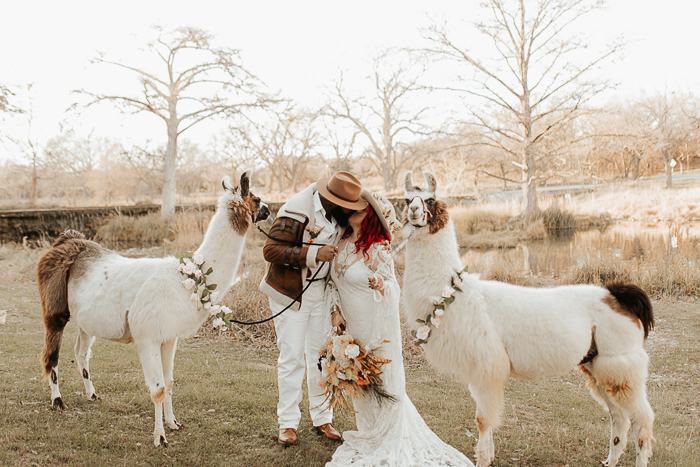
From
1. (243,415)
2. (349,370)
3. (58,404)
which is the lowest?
(243,415)

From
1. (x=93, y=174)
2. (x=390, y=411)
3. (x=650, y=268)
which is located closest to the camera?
(x=390, y=411)

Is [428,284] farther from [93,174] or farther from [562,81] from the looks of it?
[93,174]

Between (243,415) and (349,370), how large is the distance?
169 cm

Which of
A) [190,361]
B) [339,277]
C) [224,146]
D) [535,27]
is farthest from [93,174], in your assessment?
[339,277]

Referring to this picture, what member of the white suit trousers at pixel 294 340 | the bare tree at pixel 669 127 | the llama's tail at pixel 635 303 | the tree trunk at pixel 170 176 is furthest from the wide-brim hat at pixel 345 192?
the bare tree at pixel 669 127

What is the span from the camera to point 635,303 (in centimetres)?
322

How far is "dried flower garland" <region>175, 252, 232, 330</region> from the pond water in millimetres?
8403

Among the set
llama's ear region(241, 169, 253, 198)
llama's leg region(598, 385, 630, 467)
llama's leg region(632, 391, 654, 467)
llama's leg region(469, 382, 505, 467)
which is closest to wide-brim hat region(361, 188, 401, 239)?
llama's ear region(241, 169, 253, 198)

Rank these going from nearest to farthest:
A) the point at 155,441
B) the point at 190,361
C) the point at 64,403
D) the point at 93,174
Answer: the point at 155,441, the point at 64,403, the point at 190,361, the point at 93,174

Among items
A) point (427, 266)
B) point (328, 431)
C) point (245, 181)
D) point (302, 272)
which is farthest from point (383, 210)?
point (328, 431)

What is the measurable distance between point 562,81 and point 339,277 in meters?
18.8

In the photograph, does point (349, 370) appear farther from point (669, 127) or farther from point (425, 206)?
point (669, 127)

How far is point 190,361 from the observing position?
6055mm

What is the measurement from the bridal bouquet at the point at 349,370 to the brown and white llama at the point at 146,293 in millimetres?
1173
